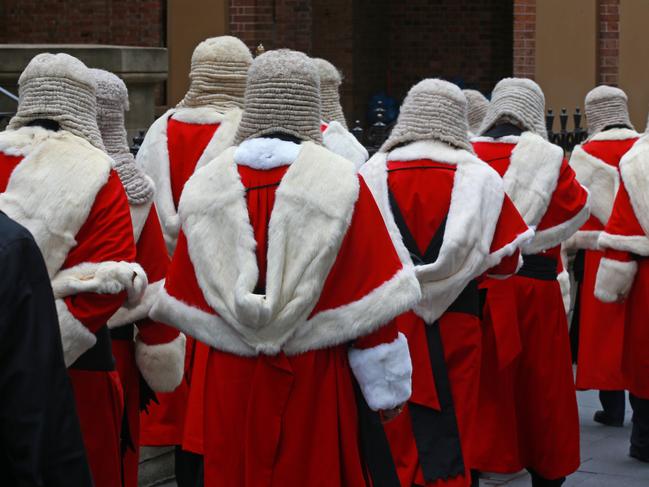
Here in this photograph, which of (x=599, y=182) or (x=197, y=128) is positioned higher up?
(x=197, y=128)

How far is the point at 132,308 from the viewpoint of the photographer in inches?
221

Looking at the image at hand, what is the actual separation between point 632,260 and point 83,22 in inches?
446

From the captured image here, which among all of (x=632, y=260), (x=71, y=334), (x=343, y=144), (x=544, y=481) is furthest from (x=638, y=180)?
(x=71, y=334)

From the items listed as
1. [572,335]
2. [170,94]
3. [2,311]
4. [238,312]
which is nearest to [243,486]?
[238,312]

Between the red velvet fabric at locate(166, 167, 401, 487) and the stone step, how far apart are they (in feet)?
7.70

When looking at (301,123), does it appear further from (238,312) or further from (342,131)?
(342,131)

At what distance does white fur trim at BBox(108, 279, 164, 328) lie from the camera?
5.61m

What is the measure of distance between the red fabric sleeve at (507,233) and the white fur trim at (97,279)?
73.2 inches

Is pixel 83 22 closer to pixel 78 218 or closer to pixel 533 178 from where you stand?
pixel 533 178

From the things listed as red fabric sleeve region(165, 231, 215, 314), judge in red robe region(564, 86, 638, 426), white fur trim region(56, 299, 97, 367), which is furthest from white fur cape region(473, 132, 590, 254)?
white fur trim region(56, 299, 97, 367)

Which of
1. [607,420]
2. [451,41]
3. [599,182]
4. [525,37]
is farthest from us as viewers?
[451,41]

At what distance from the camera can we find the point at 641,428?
845 cm

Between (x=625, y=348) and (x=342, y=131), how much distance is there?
7.02 feet

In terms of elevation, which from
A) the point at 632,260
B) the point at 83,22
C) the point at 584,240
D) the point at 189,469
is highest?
the point at 83,22
